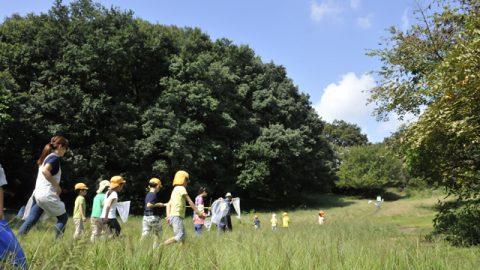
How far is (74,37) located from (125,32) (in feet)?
11.6

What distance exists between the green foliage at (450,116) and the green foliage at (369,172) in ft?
168

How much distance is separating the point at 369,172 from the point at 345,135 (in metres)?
31.6

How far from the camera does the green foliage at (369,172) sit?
68.1 m

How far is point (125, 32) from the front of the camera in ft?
113

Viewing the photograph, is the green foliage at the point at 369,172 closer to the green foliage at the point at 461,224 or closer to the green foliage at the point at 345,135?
the green foliage at the point at 345,135

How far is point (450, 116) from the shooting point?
9922 mm

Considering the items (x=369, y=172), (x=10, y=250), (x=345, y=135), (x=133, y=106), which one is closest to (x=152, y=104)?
(x=133, y=106)

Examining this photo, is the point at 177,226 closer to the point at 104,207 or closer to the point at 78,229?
the point at 78,229

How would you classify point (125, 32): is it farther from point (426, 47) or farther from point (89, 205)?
point (426, 47)

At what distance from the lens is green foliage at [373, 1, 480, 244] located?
365 inches

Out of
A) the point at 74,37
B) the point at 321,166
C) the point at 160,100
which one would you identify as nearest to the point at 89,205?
the point at 160,100

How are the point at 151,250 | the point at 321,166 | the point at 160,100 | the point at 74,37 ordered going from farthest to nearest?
the point at 321,166, the point at 160,100, the point at 74,37, the point at 151,250

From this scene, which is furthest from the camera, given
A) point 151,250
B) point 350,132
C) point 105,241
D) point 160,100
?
A: point 350,132

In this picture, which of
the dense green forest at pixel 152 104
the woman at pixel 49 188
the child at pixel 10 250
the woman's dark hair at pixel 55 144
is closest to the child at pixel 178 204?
the woman at pixel 49 188
